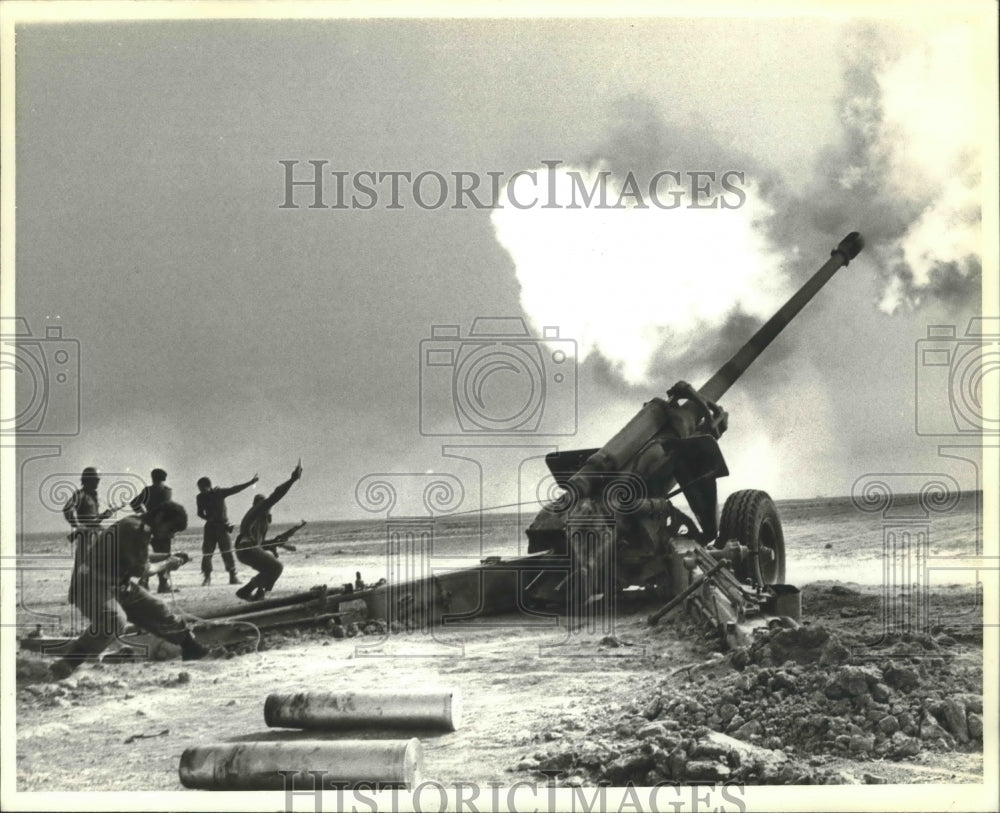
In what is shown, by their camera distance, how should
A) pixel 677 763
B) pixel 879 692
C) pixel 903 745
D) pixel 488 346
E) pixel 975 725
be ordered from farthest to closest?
pixel 488 346
pixel 975 725
pixel 879 692
pixel 903 745
pixel 677 763

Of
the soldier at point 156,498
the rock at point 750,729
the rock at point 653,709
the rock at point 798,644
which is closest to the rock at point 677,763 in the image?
the rock at point 653,709

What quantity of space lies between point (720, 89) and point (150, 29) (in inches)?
153

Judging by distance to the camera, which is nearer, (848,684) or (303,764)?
(303,764)

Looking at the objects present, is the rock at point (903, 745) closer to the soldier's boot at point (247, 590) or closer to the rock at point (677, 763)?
the rock at point (677, 763)

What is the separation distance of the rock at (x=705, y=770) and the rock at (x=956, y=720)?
1522 millimetres

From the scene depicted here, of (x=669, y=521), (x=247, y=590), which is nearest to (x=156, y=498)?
(x=247, y=590)

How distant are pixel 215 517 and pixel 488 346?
2.15m

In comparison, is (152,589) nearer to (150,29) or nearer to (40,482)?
(40,482)

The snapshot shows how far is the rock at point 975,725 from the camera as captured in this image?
7.93 m

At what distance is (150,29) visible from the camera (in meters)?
8.23

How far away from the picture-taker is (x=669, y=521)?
823 cm

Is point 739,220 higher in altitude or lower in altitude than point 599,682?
higher

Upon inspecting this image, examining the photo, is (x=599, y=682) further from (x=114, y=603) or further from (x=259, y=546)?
(x=114, y=603)

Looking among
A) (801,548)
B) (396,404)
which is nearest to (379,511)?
(396,404)
